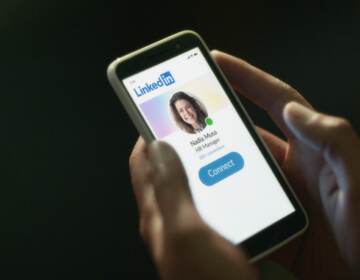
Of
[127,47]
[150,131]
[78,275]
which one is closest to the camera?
[150,131]

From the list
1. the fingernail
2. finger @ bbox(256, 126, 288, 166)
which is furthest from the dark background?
the fingernail

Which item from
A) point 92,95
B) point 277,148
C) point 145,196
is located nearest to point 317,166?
point 277,148

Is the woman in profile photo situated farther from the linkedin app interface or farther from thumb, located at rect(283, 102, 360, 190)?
thumb, located at rect(283, 102, 360, 190)

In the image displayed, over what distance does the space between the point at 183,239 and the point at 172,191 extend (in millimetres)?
48

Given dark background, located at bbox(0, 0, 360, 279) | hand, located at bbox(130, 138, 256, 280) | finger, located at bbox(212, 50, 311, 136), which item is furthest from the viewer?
dark background, located at bbox(0, 0, 360, 279)

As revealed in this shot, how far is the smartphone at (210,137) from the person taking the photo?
0.67 m

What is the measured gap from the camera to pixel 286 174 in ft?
2.38

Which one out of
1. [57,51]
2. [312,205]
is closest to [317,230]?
[312,205]

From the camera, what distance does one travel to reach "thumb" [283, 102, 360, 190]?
583 mm

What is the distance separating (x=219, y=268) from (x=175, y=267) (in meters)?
0.04

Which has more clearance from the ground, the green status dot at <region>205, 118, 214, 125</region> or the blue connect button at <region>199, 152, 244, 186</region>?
the green status dot at <region>205, 118, 214, 125</region>

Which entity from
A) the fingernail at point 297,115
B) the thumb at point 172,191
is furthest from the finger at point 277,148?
the thumb at point 172,191

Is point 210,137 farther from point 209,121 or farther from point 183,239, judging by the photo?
point 183,239

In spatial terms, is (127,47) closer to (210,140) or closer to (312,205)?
(210,140)
